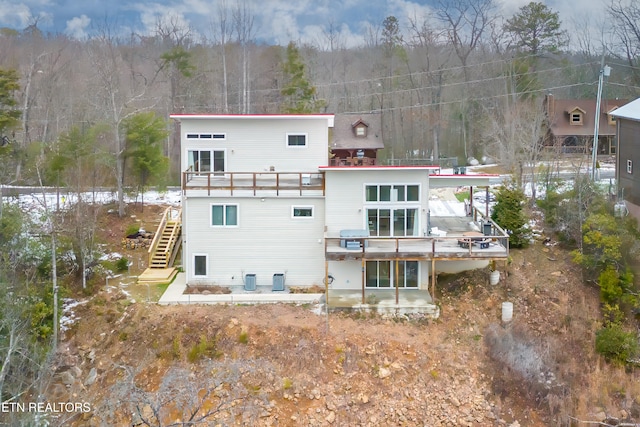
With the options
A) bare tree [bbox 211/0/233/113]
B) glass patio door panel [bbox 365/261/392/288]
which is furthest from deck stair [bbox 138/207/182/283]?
bare tree [bbox 211/0/233/113]

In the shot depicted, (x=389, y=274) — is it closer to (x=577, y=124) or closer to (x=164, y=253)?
(x=164, y=253)

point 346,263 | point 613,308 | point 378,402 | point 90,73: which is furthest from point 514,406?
point 90,73

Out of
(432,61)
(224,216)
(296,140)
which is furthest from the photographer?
(432,61)

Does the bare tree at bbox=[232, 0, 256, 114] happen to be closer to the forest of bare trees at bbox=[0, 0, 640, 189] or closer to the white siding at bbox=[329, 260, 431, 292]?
the forest of bare trees at bbox=[0, 0, 640, 189]

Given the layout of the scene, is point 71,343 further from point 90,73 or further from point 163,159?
point 90,73

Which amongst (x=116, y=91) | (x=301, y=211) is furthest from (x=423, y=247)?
(x=116, y=91)
